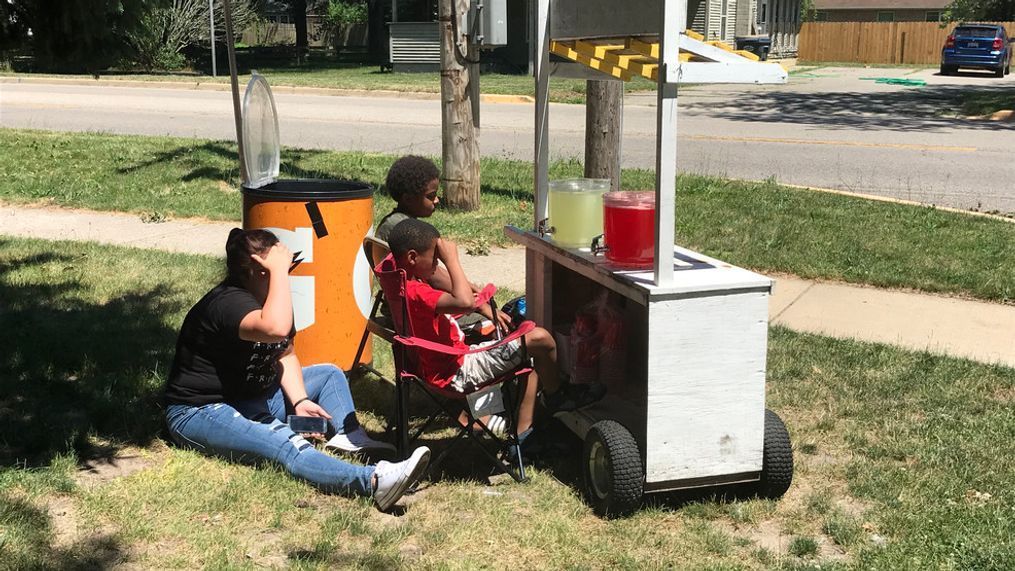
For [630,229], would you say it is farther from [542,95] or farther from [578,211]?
[542,95]

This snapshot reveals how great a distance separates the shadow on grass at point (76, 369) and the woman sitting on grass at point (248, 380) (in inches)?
16.0

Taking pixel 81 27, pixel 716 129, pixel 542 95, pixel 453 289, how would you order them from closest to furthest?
pixel 81 27 < pixel 453 289 < pixel 542 95 < pixel 716 129

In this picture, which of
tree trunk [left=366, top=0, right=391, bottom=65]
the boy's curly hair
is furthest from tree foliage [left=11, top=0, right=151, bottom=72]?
tree trunk [left=366, top=0, right=391, bottom=65]

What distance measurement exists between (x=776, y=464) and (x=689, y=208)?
522 centimetres

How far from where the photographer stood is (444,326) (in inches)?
173

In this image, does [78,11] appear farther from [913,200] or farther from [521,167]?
[913,200]

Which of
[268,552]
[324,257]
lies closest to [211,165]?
[324,257]

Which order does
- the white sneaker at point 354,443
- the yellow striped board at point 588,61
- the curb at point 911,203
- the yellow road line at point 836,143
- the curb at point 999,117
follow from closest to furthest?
the yellow striped board at point 588,61 → the white sneaker at point 354,443 → the curb at point 911,203 → the yellow road line at point 836,143 → the curb at point 999,117

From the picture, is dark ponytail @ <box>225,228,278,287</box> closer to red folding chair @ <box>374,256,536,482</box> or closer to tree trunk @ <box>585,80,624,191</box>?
red folding chair @ <box>374,256,536,482</box>

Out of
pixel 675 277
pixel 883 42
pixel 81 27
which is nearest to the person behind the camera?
pixel 675 277

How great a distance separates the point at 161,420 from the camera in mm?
4688

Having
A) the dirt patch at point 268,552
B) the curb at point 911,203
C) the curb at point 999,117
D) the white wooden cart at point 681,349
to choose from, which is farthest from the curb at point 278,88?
the dirt patch at point 268,552

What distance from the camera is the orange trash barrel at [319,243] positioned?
16.5 ft

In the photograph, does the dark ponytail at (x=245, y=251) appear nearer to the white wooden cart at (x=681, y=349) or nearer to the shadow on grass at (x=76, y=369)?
the shadow on grass at (x=76, y=369)
